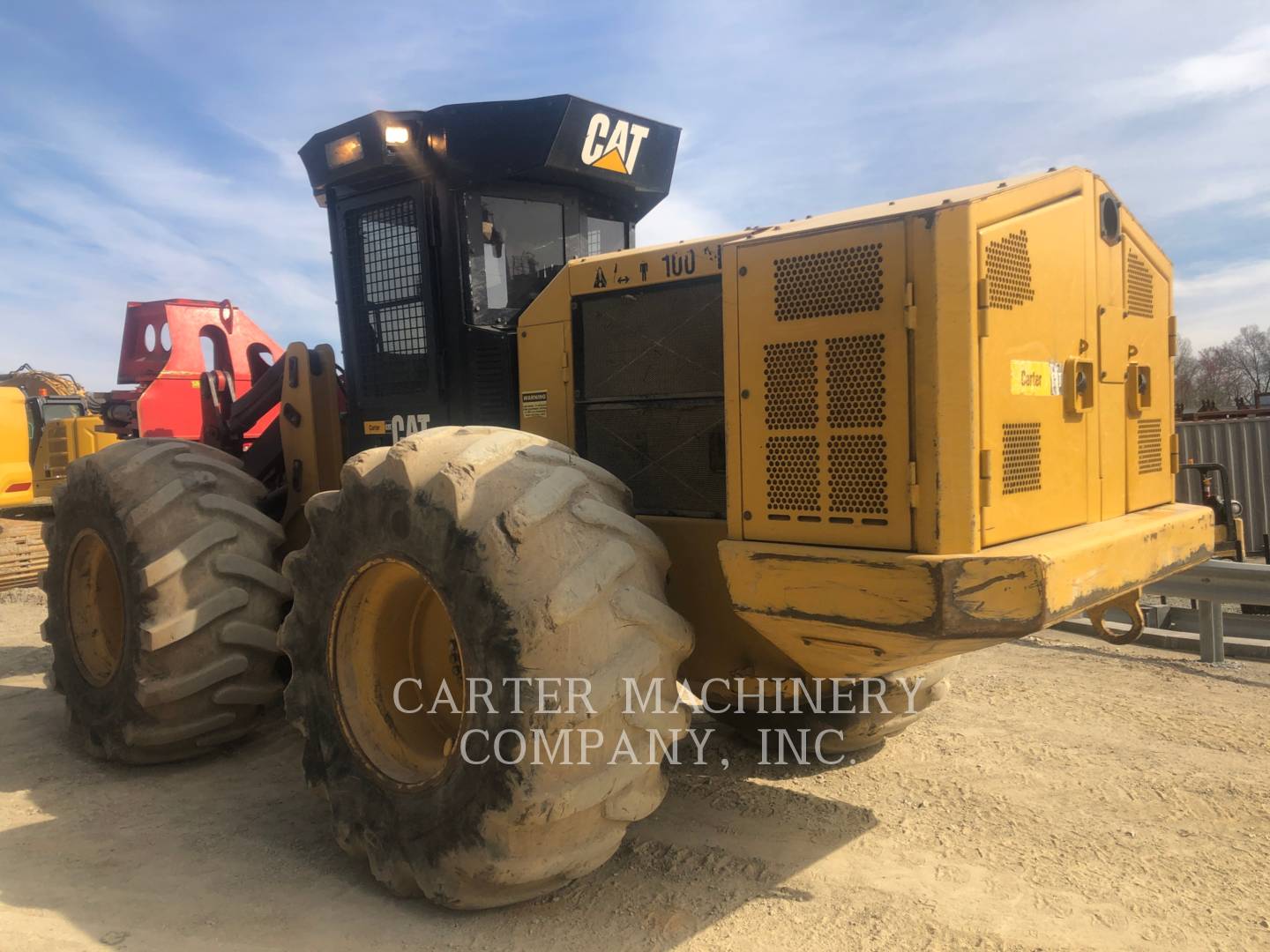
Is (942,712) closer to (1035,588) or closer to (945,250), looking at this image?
(1035,588)

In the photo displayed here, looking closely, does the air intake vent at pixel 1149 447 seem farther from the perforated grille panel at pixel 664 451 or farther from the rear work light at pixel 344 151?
the rear work light at pixel 344 151

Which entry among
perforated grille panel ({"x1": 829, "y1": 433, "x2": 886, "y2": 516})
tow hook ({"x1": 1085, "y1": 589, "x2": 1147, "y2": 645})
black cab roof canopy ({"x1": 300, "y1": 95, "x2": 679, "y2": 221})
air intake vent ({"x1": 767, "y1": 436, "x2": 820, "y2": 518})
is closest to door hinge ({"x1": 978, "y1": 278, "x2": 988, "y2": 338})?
perforated grille panel ({"x1": 829, "y1": 433, "x2": 886, "y2": 516})

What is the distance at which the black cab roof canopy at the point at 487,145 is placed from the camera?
4.32 meters

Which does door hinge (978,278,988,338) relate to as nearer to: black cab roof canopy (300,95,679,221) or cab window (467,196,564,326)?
black cab roof canopy (300,95,679,221)

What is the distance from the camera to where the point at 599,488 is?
319cm

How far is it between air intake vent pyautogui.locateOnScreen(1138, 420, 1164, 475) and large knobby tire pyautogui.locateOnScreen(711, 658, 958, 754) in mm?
1080

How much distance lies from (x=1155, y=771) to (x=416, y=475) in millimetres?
3461

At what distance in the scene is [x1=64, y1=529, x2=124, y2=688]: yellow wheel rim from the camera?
5145 mm

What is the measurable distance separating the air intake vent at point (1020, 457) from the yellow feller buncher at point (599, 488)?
0.5 inches

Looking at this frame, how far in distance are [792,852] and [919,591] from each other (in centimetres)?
146

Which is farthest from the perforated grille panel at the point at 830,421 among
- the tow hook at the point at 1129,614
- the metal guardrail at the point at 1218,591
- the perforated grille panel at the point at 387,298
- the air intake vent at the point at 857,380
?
the metal guardrail at the point at 1218,591

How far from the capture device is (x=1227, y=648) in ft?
21.5

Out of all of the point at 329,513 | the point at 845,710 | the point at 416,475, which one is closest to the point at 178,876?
the point at 329,513

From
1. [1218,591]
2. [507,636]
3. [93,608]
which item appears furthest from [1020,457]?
[93,608]
